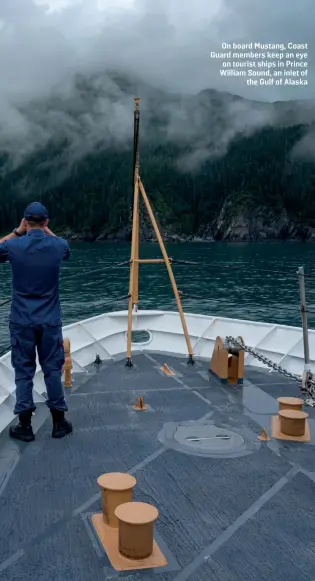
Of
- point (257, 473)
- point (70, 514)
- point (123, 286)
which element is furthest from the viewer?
point (123, 286)

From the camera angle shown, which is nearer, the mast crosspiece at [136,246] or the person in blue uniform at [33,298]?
the person in blue uniform at [33,298]

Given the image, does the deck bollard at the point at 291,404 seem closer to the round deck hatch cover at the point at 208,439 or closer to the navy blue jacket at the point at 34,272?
the round deck hatch cover at the point at 208,439

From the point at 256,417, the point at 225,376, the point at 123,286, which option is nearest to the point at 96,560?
the point at 256,417

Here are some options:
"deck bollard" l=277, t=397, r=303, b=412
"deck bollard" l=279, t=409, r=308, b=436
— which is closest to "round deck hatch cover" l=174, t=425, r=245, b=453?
"deck bollard" l=279, t=409, r=308, b=436

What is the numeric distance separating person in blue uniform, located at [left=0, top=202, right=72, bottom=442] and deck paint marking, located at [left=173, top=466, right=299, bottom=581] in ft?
7.79

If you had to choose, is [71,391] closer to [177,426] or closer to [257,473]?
[177,426]

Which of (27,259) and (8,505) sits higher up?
(27,259)

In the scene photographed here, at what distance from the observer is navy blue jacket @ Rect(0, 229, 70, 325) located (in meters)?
4.98

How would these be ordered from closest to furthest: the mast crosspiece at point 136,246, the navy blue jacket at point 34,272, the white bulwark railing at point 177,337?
the navy blue jacket at point 34,272, the mast crosspiece at point 136,246, the white bulwark railing at point 177,337

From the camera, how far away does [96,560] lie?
351 centimetres

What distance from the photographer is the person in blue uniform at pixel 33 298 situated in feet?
16.4

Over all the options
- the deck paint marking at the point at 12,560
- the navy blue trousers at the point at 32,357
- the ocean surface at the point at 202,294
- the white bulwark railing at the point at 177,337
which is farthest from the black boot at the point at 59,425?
the ocean surface at the point at 202,294

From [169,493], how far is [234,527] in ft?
2.42

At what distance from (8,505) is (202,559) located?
176cm
